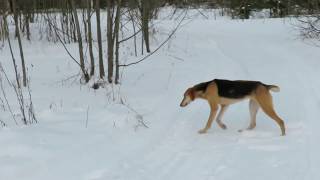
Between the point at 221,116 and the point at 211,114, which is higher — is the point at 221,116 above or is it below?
below

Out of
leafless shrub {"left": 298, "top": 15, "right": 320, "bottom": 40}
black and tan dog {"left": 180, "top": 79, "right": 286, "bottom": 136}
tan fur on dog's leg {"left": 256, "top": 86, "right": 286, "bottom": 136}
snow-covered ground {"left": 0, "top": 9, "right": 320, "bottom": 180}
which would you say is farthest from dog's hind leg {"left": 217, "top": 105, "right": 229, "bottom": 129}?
leafless shrub {"left": 298, "top": 15, "right": 320, "bottom": 40}

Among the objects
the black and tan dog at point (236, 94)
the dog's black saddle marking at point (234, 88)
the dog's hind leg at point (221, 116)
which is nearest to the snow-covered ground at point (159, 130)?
the dog's hind leg at point (221, 116)

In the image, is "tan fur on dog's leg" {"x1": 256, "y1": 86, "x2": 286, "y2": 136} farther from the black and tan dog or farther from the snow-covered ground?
the snow-covered ground

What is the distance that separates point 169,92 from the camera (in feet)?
36.0

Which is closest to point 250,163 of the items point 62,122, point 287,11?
point 62,122

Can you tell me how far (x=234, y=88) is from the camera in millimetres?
7785

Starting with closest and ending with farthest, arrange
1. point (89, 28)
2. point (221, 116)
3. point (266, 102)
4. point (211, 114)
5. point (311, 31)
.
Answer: point (266, 102)
point (211, 114)
point (221, 116)
point (89, 28)
point (311, 31)

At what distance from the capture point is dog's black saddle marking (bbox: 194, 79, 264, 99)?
25.5 ft

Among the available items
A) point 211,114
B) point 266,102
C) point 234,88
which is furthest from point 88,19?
point 266,102

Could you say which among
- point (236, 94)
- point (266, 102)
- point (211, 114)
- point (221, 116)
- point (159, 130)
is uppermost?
point (236, 94)

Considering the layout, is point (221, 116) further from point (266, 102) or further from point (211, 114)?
point (266, 102)

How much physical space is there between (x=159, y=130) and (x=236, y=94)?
4.16 ft

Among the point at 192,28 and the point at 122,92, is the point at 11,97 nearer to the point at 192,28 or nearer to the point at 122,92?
the point at 122,92

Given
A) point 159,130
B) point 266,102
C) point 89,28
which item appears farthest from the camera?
point 89,28
